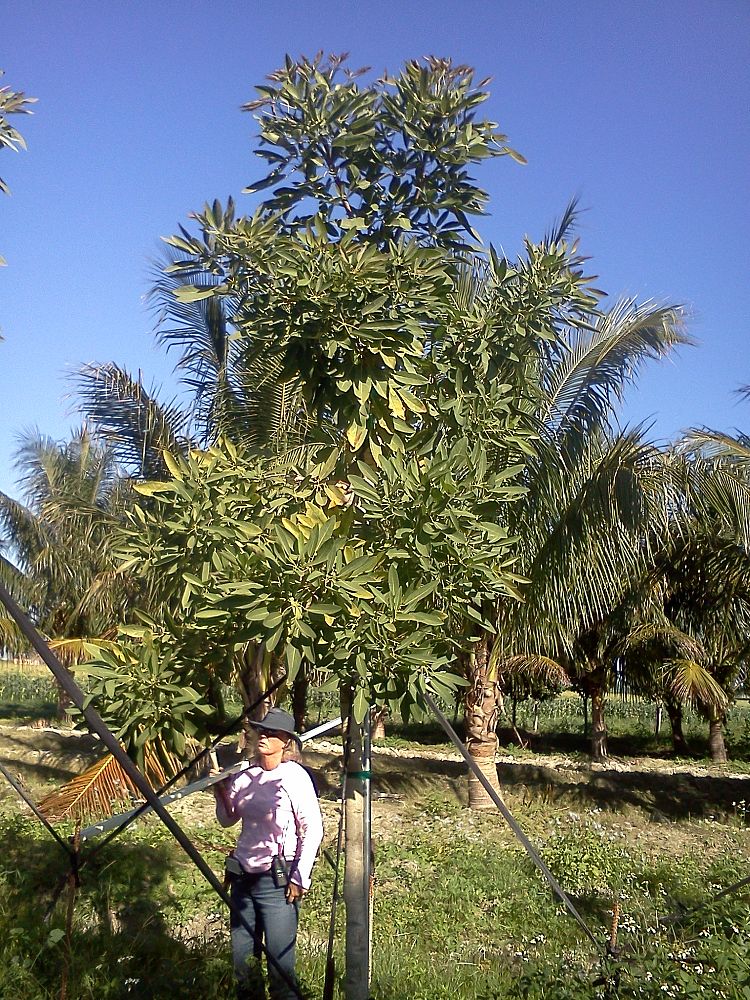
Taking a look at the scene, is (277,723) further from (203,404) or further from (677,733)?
(677,733)

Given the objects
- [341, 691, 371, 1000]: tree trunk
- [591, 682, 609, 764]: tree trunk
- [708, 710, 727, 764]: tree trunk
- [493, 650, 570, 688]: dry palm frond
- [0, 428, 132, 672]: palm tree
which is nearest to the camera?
[341, 691, 371, 1000]: tree trunk

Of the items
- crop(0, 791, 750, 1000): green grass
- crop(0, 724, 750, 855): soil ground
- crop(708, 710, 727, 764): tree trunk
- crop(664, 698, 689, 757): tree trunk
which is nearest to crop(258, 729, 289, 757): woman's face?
crop(0, 791, 750, 1000): green grass

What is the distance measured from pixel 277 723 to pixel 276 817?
0.40 metres

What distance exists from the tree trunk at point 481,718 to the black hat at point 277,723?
22.1 ft

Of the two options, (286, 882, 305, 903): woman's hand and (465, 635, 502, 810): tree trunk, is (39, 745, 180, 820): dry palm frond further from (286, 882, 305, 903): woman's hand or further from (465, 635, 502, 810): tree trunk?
(465, 635, 502, 810): tree trunk

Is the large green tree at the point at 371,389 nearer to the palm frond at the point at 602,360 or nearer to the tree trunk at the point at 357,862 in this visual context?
the tree trunk at the point at 357,862

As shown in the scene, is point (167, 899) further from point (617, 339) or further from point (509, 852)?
point (617, 339)

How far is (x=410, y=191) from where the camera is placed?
147 inches

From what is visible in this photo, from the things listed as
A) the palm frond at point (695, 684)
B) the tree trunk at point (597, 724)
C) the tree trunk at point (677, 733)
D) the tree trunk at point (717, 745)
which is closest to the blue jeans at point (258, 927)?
the palm frond at point (695, 684)

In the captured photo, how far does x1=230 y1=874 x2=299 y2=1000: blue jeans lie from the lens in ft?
12.0

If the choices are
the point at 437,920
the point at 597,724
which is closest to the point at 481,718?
the point at 437,920

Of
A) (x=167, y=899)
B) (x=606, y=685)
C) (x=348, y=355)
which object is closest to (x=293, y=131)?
(x=348, y=355)

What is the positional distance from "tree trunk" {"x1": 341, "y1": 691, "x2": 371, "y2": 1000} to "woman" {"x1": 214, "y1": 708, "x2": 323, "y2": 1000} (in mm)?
223

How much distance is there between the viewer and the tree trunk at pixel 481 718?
1046cm
